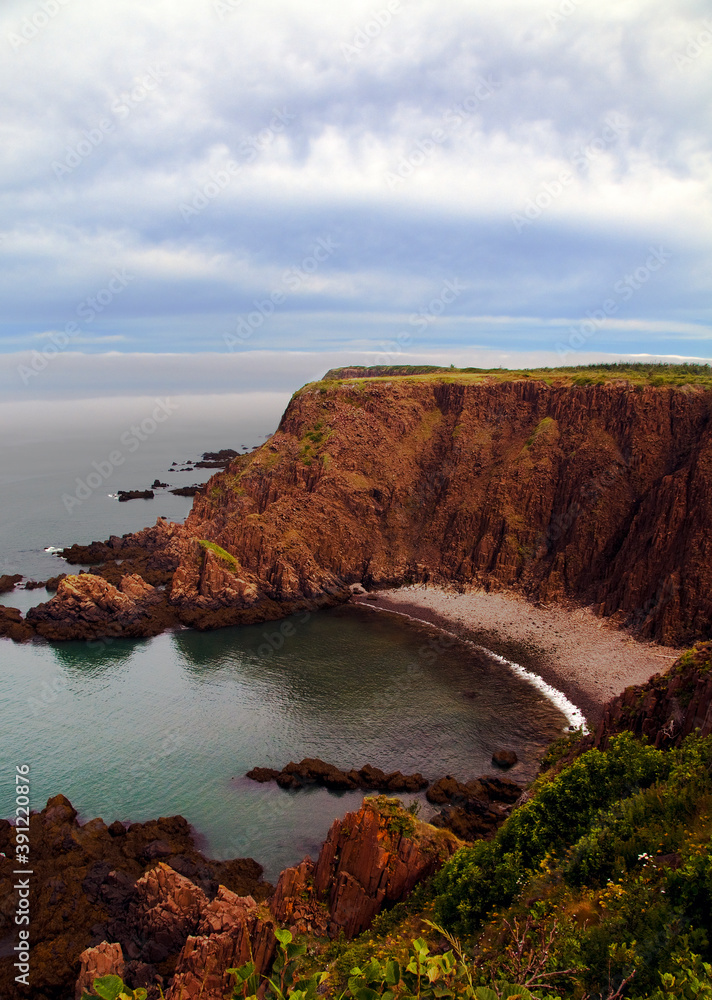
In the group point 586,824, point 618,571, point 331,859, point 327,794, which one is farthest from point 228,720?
point 618,571

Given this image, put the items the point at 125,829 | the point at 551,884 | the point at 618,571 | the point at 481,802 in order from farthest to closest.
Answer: the point at 618,571, the point at 481,802, the point at 125,829, the point at 551,884

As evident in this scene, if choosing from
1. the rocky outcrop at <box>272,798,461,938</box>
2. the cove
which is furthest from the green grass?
the rocky outcrop at <box>272,798,461,938</box>

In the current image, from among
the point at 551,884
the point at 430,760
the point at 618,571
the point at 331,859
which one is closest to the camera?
the point at 551,884

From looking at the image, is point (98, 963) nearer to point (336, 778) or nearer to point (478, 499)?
point (336, 778)

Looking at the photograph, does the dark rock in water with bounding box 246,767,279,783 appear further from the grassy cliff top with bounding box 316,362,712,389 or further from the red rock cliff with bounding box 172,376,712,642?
the grassy cliff top with bounding box 316,362,712,389

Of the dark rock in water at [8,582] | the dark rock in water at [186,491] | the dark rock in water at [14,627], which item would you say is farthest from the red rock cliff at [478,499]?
the dark rock in water at [186,491]

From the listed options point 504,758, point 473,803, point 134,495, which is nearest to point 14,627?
point 473,803

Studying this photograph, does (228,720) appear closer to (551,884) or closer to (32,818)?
(32,818)
